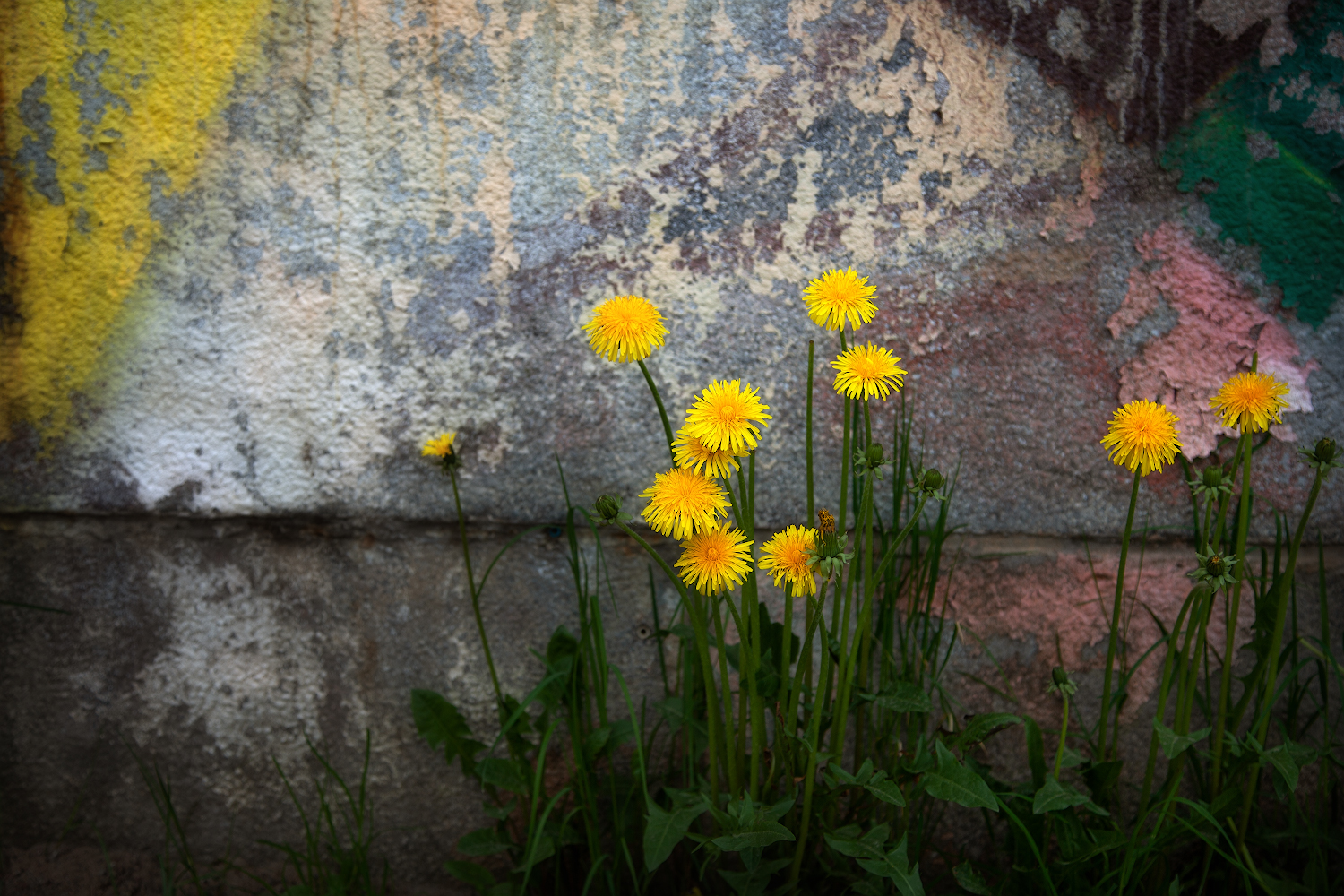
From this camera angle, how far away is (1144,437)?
1011 millimetres

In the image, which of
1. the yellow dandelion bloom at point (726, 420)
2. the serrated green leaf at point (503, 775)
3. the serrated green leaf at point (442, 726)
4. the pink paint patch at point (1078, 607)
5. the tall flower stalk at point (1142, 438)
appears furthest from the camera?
the pink paint patch at point (1078, 607)

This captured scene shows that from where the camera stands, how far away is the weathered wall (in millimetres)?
1377

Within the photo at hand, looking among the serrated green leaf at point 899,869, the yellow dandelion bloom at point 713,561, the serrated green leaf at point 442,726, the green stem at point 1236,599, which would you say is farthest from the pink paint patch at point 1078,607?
the serrated green leaf at point 442,726

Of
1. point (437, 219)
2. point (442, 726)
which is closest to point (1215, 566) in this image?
point (442, 726)

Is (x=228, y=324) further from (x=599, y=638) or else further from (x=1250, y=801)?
(x=1250, y=801)

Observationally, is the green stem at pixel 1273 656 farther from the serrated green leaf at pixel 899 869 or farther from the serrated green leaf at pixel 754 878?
the serrated green leaf at pixel 754 878

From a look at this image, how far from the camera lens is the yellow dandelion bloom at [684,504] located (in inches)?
36.6

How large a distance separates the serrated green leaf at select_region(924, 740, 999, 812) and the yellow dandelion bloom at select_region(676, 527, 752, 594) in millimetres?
368

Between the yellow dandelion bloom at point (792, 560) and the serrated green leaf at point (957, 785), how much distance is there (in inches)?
11.7

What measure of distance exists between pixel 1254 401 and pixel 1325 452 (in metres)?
0.10

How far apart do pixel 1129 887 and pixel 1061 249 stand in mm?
1044

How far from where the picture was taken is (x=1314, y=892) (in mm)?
1212

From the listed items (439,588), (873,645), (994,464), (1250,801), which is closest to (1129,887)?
(1250,801)

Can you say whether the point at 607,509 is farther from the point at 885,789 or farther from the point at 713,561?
the point at 885,789
